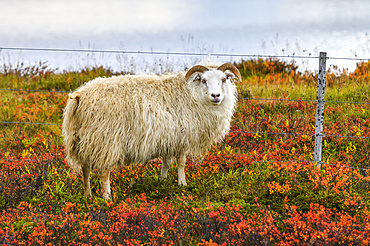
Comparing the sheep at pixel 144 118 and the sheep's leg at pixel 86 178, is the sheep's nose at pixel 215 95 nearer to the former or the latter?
the sheep at pixel 144 118

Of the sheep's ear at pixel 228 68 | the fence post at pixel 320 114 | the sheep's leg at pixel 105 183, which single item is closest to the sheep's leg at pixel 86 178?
the sheep's leg at pixel 105 183

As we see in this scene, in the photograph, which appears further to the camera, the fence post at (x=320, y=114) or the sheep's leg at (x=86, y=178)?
the fence post at (x=320, y=114)

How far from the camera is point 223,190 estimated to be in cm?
555

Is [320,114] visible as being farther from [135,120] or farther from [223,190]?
[135,120]

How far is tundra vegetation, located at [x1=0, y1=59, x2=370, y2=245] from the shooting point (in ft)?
13.6

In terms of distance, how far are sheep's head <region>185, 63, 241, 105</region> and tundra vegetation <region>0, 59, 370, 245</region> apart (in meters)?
1.19

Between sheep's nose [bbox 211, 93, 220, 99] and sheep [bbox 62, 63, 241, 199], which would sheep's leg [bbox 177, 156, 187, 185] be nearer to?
sheep [bbox 62, 63, 241, 199]

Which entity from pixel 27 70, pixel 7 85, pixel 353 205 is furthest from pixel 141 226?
pixel 27 70

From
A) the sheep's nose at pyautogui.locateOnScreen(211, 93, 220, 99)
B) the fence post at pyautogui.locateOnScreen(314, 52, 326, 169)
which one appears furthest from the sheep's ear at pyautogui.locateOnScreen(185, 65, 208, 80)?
the fence post at pyautogui.locateOnScreen(314, 52, 326, 169)

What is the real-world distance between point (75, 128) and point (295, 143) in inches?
158

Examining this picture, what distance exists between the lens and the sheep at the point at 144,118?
17.3 ft

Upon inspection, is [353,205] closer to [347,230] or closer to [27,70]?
[347,230]

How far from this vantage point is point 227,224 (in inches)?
169

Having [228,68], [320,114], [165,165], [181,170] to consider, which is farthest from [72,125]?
[320,114]
